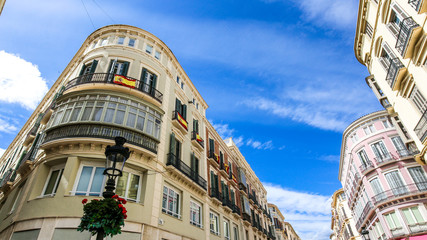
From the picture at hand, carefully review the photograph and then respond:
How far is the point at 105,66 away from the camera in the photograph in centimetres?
1542

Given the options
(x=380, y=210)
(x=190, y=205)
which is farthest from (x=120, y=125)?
(x=380, y=210)

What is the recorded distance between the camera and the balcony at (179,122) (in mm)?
17202

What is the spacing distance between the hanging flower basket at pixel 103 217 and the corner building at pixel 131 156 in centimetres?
464

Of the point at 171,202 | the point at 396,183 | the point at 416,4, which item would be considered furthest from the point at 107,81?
the point at 396,183

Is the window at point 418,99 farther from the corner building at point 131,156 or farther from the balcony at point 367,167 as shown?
the balcony at point 367,167

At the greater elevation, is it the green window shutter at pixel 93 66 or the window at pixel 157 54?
the window at pixel 157 54

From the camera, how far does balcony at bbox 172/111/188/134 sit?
1720 centimetres

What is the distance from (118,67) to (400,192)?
1184 inches

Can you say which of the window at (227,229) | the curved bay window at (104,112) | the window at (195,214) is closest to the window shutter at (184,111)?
the curved bay window at (104,112)

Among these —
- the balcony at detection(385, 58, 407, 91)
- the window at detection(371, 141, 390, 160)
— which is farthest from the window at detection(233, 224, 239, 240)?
the window at detection(371, 141, 390, 160)

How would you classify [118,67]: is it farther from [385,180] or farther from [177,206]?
[385,180]

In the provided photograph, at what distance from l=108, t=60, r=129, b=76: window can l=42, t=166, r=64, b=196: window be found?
6.91 meters

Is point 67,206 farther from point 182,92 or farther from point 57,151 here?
point 182,92

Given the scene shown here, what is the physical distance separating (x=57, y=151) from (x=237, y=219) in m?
18.3
